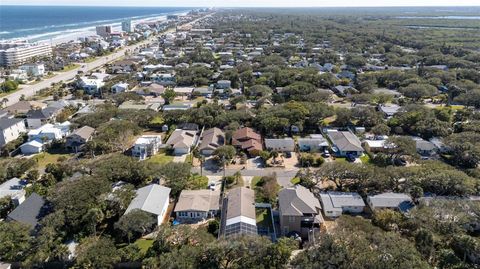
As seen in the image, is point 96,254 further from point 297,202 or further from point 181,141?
point 181,141

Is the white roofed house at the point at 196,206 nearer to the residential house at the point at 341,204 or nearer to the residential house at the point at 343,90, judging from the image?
the residential house at the point at 341,204

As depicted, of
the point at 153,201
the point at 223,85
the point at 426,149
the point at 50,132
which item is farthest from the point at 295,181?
the point at 223,85

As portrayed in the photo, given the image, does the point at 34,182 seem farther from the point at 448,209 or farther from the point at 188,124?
the point at 448,209

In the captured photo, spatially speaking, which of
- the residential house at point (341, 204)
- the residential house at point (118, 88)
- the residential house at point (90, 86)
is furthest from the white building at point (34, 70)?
the residential house at point (341, 204)

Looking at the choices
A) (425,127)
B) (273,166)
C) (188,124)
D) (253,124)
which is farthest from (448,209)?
(188,124)

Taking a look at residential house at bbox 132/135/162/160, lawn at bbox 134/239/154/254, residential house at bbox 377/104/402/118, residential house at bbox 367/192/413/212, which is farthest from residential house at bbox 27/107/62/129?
residential house at bbox 377/104/402/118

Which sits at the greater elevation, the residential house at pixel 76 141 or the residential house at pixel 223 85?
the residential house at pixel 223 85
